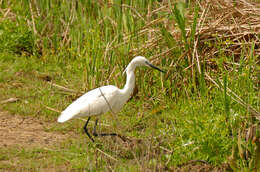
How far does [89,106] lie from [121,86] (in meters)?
1.36

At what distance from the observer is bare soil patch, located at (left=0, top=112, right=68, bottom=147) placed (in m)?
4.96

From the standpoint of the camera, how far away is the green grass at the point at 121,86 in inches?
166

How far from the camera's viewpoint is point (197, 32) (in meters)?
5.96

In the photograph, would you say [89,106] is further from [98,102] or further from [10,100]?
[10,100]

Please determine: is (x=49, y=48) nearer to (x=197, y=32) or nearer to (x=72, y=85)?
(x=72, y=85)

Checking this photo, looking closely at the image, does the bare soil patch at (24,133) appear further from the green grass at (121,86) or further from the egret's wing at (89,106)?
the egret's wing at (89,106)

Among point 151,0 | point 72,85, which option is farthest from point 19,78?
point 151,0

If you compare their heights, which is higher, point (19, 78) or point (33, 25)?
point (33, 25)

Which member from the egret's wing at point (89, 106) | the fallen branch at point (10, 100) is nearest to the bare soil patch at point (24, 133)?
the fallen branch at point (10, 100)

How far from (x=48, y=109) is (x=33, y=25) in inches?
96.2

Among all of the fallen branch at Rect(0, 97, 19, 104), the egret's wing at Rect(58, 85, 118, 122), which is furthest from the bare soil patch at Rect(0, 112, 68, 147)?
the egret's wing at Rect(58, 85, 118, 122)

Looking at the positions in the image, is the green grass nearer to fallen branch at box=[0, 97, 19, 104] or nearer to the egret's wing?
fallen branch at box=[0, 97, 19, 104]

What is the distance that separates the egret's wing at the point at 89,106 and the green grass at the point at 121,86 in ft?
1.01

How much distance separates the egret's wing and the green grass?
31cm
